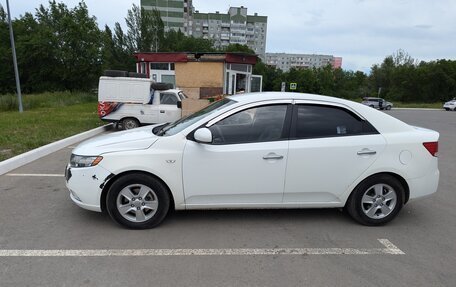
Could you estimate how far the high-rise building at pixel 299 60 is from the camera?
12825 centimetres

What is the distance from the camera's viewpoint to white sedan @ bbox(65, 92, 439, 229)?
379 centimetres

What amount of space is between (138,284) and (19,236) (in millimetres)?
1721

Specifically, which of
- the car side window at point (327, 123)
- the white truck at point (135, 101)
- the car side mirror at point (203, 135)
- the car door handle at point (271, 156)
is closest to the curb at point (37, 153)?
the white truck at point (135, 101)

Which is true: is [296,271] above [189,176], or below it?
below

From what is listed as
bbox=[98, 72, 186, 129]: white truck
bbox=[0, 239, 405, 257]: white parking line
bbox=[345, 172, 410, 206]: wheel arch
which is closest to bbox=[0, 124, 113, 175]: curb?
bbox=[98, 72, 186, 129]: white truck

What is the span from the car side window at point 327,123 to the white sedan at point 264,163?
0.04 ft

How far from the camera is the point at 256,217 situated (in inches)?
172

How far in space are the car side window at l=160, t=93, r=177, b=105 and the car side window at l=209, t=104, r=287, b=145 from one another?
8254 millimetres

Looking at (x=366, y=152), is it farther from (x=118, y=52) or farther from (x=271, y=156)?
(x=118, y=52)

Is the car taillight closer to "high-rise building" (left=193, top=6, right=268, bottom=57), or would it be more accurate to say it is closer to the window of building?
the window of building

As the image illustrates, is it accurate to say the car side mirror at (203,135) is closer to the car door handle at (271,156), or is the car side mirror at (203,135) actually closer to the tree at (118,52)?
the car door handle at (271,156)

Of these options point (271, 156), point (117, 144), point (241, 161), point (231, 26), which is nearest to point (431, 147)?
point (271, 156)

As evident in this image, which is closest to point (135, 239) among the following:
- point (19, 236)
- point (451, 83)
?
point (19, 236)

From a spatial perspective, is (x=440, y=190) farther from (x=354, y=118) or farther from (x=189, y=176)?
(x=189, y=176)
